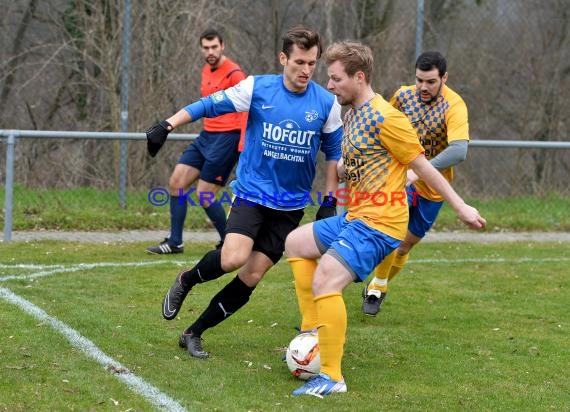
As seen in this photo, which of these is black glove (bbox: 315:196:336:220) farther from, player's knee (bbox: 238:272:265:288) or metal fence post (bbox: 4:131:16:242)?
metal fence post (bbox: 4:131:16:242)

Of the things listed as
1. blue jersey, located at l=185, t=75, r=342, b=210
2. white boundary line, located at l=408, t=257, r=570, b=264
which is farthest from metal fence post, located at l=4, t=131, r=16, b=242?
blue jersey, located at l=185, t=75, r=342, b=210

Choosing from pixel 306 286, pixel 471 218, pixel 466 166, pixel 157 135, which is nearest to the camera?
pixel 471 218

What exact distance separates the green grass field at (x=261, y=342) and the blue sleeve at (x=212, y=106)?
1422mm

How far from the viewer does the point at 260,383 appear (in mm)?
4871

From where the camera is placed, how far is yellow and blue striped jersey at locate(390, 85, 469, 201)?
6590 mm

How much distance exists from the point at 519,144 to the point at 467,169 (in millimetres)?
2919

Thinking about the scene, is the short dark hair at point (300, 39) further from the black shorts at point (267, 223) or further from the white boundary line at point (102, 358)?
the white boundary line at point (102, 358)

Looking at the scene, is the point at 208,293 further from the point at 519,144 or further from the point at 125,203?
the point at 519,144

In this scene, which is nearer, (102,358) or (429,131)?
(102,358)

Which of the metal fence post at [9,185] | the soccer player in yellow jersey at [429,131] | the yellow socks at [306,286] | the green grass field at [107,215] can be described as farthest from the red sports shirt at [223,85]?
the yellow socks at [306,286]

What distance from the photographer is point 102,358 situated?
203 inches

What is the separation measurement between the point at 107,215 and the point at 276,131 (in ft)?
18.2

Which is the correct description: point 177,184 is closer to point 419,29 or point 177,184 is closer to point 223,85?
point 223,85

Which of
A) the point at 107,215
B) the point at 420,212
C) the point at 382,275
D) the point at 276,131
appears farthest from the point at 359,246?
the point at 107,215
